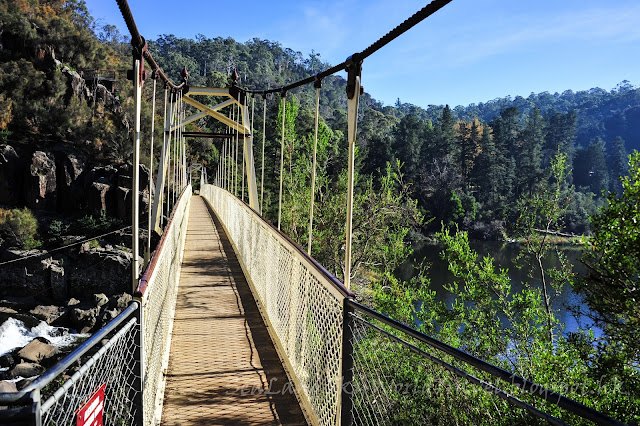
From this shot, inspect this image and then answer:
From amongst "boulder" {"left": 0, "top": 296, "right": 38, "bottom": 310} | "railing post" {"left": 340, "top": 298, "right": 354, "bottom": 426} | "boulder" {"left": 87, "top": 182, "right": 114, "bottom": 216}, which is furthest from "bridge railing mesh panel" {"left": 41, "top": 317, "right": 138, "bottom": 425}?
"boulder" {"left": 87, "top": 182, "right": 114, "bottom": 216}

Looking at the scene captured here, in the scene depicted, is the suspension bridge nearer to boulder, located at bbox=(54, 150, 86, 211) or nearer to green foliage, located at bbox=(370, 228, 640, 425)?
green foliage, located at bbox=(370, 228, 640, 425)

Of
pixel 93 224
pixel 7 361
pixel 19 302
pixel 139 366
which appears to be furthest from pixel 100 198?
pixel 139 366

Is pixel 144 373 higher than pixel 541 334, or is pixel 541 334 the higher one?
pixel 144 373

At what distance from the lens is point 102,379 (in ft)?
4.97

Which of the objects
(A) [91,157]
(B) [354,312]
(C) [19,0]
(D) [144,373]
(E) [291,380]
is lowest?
(E) [291,380]

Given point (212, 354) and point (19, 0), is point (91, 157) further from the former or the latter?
point (212, 354)

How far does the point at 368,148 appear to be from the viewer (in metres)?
45.4

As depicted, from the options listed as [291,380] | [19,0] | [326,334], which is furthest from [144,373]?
[19,0]

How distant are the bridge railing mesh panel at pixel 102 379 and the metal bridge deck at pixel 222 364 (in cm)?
56

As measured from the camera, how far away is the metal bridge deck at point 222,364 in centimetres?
268

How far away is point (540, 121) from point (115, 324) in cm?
5835

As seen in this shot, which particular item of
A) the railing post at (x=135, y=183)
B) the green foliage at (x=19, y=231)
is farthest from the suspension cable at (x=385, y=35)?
the green foliage at (x=19, y=231)

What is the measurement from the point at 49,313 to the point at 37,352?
4717 millimetres

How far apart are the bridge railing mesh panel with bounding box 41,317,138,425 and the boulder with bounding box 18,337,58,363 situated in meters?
12.7
